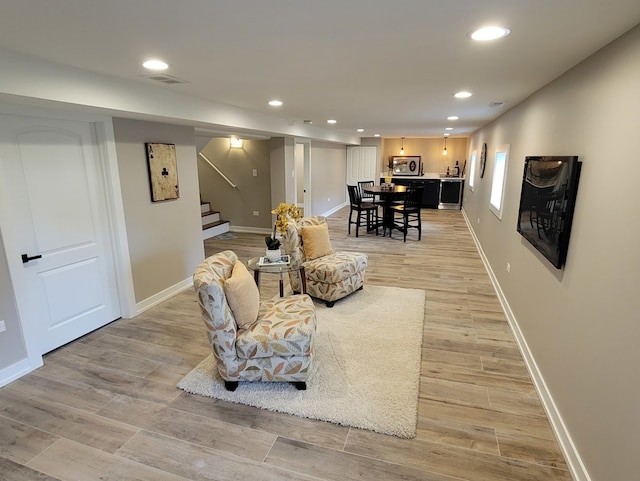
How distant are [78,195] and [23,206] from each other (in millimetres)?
460

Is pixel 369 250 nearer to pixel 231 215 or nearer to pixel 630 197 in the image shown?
pixel 231 215

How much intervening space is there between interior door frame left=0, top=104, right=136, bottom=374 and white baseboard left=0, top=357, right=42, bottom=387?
0.01 m

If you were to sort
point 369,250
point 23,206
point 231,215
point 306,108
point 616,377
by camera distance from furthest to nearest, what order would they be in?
point 231,215 → point 369,250 → point 306,108 → point 23,206 → point 616,377

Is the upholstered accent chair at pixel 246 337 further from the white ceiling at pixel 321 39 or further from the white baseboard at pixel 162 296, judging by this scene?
the white baseboard at pixel 162 296

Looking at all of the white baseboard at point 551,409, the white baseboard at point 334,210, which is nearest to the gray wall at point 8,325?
the white baseboard at point 551,409

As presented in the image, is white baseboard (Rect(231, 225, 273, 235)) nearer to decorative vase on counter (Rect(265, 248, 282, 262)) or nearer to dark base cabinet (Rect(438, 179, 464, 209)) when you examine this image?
decorative vase on counter (Rect(265, 248, 282, 262))

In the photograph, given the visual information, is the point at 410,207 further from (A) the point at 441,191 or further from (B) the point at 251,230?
(A) the point at 441,191

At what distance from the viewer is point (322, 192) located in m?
9.09

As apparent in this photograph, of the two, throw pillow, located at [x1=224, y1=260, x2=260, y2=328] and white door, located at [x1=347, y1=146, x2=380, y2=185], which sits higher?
white door, located at [x1=347, y1=146, x2=380, y2=185]

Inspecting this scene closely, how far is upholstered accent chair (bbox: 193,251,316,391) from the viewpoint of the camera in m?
2.31

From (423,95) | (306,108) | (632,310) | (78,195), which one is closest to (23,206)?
(78,195)

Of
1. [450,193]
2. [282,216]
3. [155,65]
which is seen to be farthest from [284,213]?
[450,193]

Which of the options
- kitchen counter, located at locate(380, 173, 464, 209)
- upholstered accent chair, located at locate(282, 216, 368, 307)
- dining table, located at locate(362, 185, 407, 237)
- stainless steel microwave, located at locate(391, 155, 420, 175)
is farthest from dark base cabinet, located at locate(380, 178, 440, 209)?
upholstered accent chair, located at locate(282, 216, 368, 307)

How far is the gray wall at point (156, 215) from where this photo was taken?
139 inches
